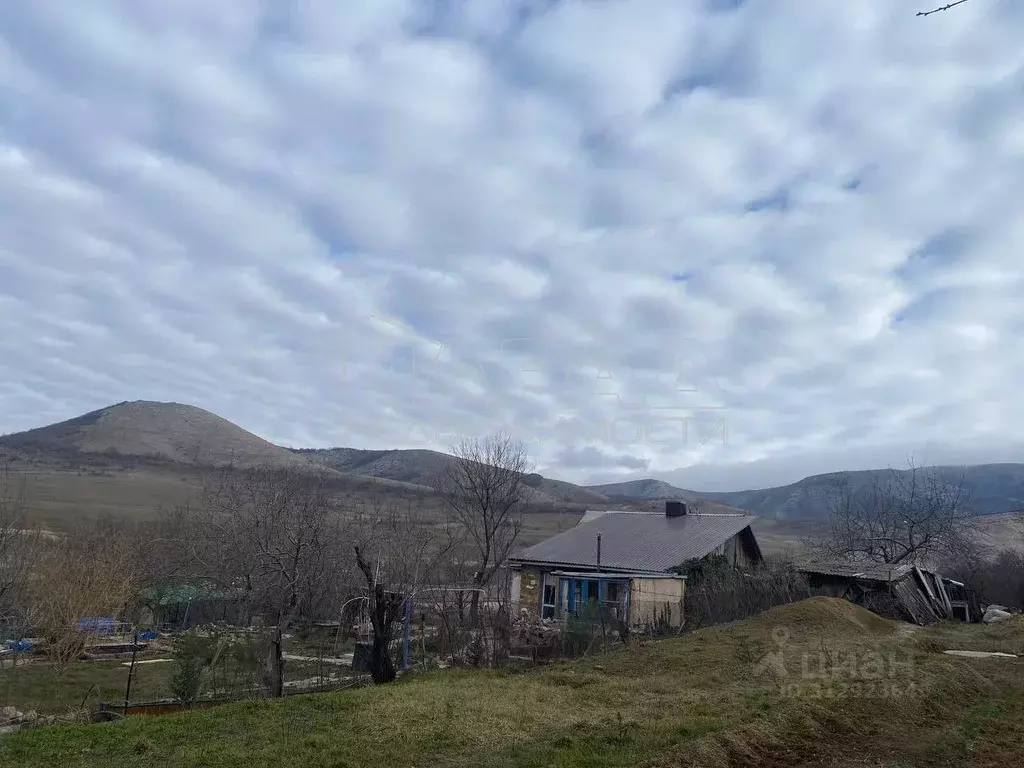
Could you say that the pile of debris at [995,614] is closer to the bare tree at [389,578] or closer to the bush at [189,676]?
the bare tree at [389,578]

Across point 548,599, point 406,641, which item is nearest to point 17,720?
point 406,641

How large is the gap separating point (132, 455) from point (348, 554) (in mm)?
106581

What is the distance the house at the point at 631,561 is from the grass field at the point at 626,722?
335 inches

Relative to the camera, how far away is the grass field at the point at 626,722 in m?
7.61

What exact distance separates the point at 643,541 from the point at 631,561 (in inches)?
104

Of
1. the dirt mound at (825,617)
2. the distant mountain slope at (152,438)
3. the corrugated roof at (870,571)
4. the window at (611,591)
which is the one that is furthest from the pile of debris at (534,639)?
the distant mountain slope at (152,438)

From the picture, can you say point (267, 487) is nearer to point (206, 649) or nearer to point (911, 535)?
point (206, 649)

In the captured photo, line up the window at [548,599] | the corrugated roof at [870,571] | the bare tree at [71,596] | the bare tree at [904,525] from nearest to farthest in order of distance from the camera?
1. the bare tree at [71,596]
2. the corrugated roof at [870,571]
3. the window at [548,599]
4. the bare tree at [904,525]

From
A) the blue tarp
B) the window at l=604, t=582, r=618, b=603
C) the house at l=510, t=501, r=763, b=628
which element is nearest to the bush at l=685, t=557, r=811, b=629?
the house at l=510, t=501, r=763, b=628

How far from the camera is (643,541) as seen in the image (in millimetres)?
28562

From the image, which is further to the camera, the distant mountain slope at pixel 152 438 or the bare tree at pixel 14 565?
the distant mountain slope at pixel 152 438

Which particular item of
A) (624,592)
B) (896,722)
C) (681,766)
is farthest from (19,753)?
(624,592)

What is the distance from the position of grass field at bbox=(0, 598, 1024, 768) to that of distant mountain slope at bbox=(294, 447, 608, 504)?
105745 mm

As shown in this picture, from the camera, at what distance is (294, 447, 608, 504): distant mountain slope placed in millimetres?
126250
